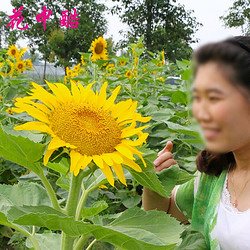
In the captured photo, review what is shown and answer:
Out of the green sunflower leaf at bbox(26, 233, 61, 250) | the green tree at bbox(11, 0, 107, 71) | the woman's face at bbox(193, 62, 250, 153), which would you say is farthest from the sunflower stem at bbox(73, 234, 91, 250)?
the green tree at bbox(11, 0, 107, 71)

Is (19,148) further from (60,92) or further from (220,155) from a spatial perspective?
(220,155)

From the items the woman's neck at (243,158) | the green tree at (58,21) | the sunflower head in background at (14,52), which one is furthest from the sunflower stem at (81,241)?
the green tree at (58,21)

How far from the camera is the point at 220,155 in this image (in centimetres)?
67

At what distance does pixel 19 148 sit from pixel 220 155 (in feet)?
1.20

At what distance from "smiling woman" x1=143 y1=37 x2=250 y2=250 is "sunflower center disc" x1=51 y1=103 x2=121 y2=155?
147mm

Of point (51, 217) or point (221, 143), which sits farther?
point (51, 217)

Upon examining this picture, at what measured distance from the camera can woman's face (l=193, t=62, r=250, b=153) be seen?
0.17 meters

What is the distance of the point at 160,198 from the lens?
852 mm

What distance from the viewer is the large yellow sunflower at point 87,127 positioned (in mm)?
497

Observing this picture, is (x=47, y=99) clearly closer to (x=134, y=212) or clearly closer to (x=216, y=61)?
(x=134, y=212)

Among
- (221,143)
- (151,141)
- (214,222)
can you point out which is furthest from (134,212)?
(151,141)

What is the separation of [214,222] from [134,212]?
181 mm

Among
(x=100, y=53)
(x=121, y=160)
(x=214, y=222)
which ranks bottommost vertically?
(x=214, y=222)

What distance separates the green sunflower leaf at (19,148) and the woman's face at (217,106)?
1.16 feet
